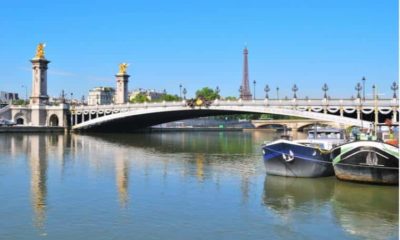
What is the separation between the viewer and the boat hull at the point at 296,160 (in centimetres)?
2550

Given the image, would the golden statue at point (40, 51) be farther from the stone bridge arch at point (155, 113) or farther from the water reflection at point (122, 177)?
the water reflection at point (122, 177)

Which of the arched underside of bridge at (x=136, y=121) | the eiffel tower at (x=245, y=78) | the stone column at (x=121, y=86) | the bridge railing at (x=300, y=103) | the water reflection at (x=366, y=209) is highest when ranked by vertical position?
the eiffel tower at (x=245, y=78)

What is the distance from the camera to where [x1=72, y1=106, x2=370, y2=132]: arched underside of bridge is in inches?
2044

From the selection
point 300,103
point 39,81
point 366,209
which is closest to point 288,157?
point 366,209

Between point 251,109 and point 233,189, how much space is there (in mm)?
35206

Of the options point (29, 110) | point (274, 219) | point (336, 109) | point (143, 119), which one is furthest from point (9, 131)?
point (274, 219)

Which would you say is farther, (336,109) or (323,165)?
(336,109)

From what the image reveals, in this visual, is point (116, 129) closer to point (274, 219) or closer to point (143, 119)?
point (143, 119)

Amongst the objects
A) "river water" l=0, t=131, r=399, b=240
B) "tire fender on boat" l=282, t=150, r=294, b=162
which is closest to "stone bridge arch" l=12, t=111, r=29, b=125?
"river water" l=0, t=131, r=399, b=240

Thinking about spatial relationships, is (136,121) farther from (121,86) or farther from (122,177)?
(122,177)

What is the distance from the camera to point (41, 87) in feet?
276

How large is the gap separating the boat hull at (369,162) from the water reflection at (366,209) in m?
0.39

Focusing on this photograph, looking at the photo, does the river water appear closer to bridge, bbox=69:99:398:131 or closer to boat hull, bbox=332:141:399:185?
boat hull, bbox=332:141:399:185

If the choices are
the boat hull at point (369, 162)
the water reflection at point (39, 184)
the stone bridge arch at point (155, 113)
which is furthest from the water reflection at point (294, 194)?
the stone bridge arch at point (155, 113)
